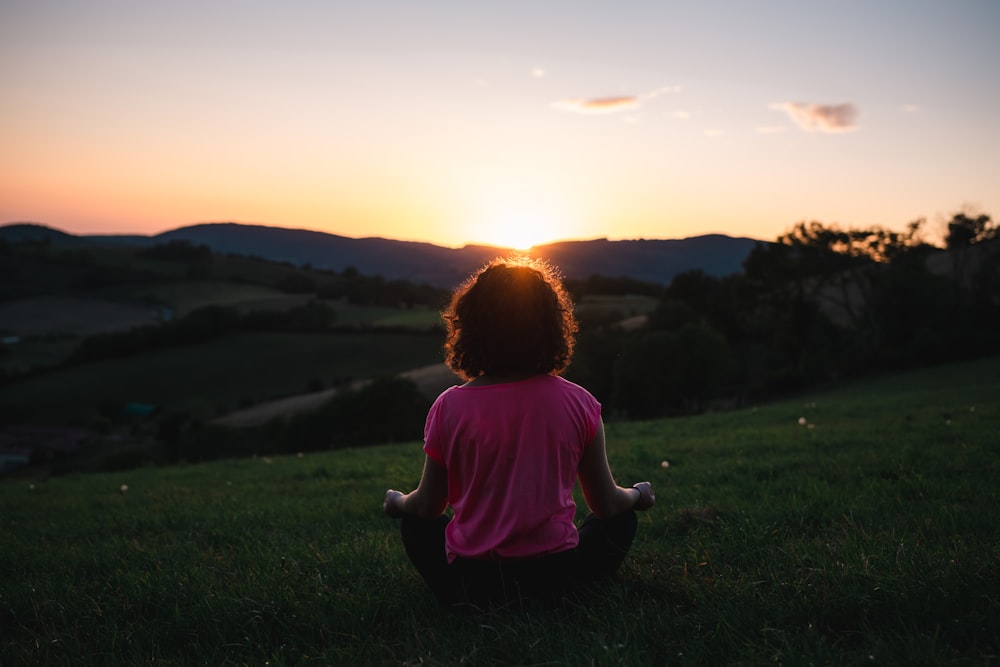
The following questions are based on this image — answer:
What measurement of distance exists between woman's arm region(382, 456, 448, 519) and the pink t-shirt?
0.08 meters

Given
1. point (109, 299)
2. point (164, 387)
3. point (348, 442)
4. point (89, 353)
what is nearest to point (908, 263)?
point (348, 442)

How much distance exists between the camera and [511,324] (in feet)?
11.3

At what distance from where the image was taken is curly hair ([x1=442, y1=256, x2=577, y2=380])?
3.45 metres

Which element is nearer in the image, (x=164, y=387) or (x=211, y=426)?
(x=211, y=426)

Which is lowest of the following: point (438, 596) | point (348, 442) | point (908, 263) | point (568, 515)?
point (348, 442)

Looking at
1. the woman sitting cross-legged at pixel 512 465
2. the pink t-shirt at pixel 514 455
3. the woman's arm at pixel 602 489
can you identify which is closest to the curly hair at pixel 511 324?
the woman sitting cross-legged at pixel 512 465

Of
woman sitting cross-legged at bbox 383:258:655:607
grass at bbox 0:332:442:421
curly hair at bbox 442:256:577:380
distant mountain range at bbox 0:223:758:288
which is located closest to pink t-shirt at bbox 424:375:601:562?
woman sitting cross-legged at bbox 383:258:655:607

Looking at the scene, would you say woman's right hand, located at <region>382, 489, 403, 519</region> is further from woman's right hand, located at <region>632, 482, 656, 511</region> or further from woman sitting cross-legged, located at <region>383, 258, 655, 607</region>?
woman's right hand, located at <region>632, 482, 656, 511</region>

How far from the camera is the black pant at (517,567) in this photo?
353cm

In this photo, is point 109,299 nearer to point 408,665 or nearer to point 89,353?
point 89,353

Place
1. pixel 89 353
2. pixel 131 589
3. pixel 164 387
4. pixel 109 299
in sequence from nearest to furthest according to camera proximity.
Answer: pixel 131 589 → pixel 164 387 → pixel 89 353 → pixel 109 299

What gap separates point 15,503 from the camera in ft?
34.0

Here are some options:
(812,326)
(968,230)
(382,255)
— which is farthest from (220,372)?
(382,255)

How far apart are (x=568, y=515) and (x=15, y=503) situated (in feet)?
34.7
